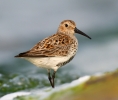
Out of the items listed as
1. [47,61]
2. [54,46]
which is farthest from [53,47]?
[47,61]

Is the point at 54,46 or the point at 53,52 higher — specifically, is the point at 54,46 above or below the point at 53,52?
above

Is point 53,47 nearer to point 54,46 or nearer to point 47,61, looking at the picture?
point 54,46

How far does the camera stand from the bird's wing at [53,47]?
188 inches

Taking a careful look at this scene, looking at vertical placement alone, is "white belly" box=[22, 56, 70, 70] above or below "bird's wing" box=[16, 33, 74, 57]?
below

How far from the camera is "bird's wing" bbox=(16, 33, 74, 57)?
15.7 feet

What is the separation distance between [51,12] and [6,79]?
4.92 m

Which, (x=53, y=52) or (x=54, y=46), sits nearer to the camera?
(x=53, y=52)

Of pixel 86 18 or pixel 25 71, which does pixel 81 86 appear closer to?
pixel 25 71

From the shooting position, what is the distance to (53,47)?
500 centimetres

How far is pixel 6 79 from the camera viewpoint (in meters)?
6.54

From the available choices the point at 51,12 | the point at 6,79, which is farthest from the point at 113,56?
the point at 51,12

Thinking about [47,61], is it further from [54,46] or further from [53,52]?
[54,46]

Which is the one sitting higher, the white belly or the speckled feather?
the speckled feather

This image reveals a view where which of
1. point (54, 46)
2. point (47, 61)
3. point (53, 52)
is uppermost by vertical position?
point (54, 46)
